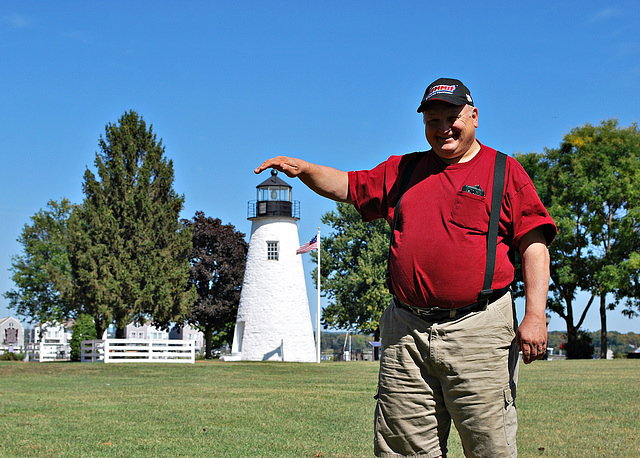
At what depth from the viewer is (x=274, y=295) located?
4209cm

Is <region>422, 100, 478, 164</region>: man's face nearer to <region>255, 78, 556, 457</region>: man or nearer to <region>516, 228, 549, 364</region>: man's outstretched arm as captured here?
<region>255, 78, 556, 457</region>: man

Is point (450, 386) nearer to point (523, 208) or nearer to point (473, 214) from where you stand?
point (473, 214)

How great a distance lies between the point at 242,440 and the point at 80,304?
121 feet

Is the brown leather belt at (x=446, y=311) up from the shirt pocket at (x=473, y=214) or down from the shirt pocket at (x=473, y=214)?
down

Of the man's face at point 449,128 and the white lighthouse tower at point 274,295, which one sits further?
the white lighthouse tower at point 274,295

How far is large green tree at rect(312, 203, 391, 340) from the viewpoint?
5112 cm

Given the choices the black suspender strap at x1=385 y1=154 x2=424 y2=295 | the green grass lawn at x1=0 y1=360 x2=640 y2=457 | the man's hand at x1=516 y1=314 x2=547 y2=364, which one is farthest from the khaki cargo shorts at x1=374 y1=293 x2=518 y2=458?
the green grass lawn at x1=0 y1=360 x2=640 y2=457

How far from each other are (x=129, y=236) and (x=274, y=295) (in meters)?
8.36

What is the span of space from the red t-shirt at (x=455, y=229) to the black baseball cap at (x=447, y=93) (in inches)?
12.8

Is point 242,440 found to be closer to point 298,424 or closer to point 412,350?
point 298,424

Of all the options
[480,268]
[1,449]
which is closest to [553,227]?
[480,268]

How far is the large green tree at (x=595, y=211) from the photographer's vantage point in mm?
41469

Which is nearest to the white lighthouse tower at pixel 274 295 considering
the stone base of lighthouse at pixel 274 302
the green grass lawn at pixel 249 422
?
the stone base of lighthouse at pixel 274 302

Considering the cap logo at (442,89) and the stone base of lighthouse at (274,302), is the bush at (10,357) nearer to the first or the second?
the stone base of lighthouse at (274,302)
